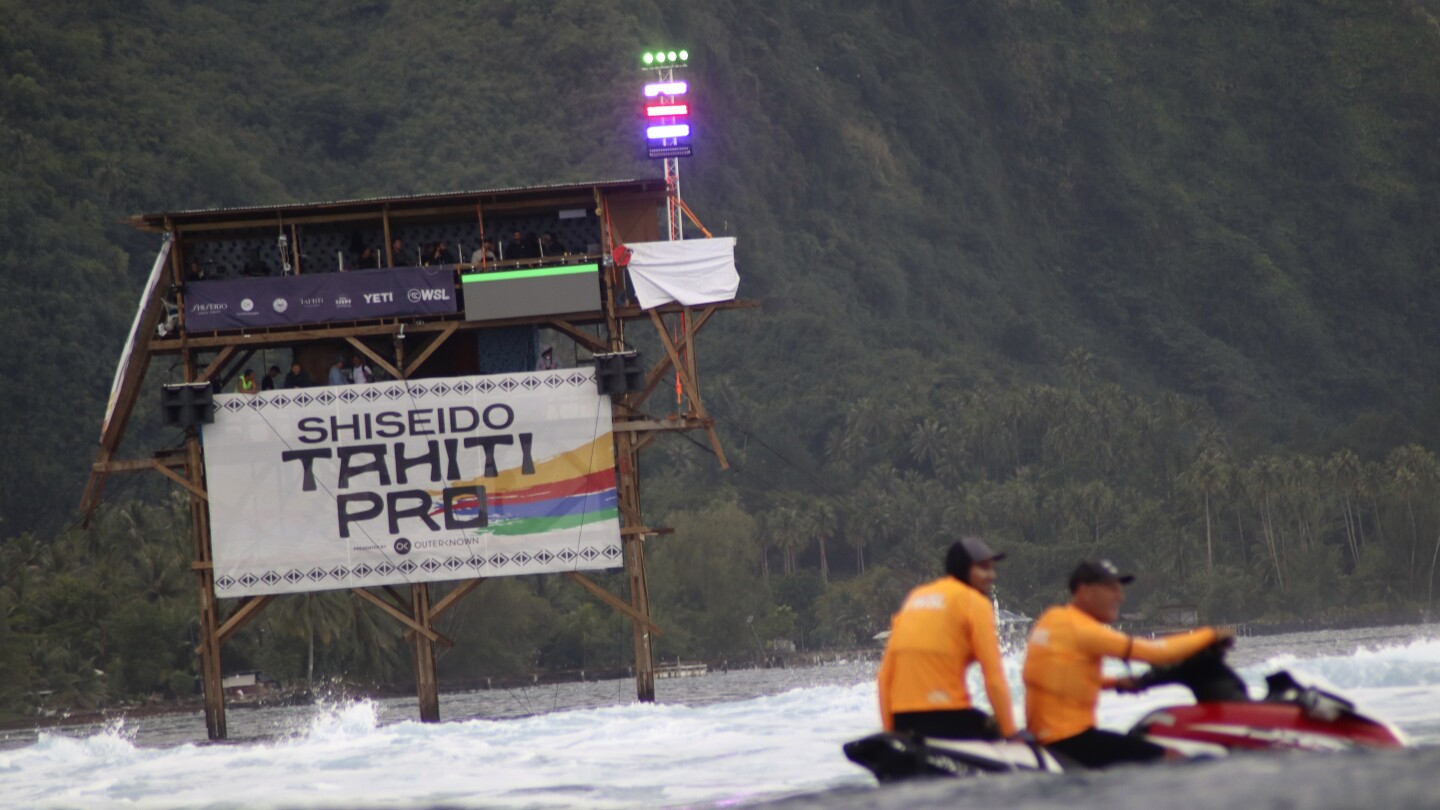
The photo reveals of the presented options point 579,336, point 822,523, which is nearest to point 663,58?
point 579,336

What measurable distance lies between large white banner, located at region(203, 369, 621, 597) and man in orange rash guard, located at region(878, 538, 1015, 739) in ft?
87.6

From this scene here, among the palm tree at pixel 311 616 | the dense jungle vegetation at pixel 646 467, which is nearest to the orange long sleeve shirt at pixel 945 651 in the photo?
the palm tree at pixel 311 616

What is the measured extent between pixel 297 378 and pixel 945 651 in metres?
29.9

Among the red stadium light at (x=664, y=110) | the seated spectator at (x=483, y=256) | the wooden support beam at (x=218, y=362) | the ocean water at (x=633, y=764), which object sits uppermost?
the red stadium light at (x=664, y=110)

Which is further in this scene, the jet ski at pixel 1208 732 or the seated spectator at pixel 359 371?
the seated spectator at pixel 359 371

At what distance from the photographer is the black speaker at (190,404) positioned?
40.1 metres

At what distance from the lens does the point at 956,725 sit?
1296cm

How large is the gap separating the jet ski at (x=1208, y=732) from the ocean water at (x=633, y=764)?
0.36 meters

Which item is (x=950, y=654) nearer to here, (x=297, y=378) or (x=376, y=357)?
(x=376, y=357)

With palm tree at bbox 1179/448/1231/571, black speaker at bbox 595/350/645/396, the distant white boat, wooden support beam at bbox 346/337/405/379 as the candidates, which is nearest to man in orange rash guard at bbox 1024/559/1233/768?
black speaker at bbox 595/350/645/396

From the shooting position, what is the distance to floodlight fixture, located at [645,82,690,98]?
44.4m

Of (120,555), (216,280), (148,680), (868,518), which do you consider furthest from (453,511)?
(868,518)

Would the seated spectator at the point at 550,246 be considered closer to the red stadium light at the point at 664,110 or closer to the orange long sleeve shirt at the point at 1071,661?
the red stadium light at the point at 664,110

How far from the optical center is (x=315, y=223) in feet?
138
